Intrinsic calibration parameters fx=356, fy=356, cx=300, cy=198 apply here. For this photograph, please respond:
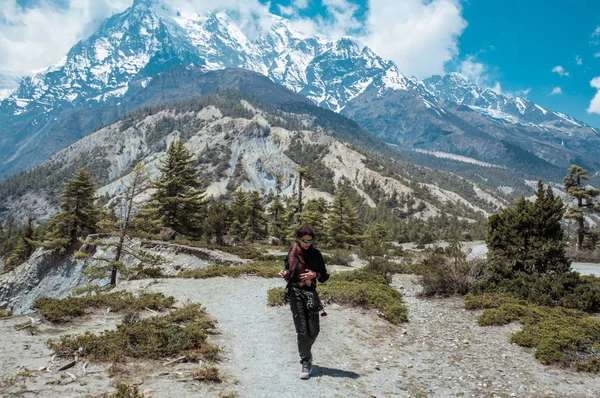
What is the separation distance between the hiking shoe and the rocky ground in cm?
17

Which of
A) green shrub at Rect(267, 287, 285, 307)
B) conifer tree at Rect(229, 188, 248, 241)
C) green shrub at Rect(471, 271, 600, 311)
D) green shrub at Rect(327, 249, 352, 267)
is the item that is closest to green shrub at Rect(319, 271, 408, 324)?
green shrub at Rect(267, 287, 285, 307)

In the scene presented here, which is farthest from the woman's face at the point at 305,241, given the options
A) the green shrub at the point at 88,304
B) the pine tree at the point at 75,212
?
the pine tree at the point at 75,212

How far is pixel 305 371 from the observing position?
23.3 feet

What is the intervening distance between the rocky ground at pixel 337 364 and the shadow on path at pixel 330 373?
0.08 ft

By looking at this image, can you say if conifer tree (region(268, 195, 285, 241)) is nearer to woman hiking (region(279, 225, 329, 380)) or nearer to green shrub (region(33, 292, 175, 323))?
green shrub (region(33, 292, 175, 323))

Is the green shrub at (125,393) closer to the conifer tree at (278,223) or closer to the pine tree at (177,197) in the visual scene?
the pine tree at (177,197)

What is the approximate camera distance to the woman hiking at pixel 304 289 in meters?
7.07

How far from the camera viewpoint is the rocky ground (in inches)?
251

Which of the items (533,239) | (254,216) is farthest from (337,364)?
(254,216)

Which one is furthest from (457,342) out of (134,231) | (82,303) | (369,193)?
(369,193)

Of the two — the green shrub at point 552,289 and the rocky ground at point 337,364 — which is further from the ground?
the green shrub at point 552,289

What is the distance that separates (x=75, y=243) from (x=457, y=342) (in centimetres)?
3507

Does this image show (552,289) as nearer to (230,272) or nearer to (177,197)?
(230,272)

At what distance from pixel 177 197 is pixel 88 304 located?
26.9 metres
